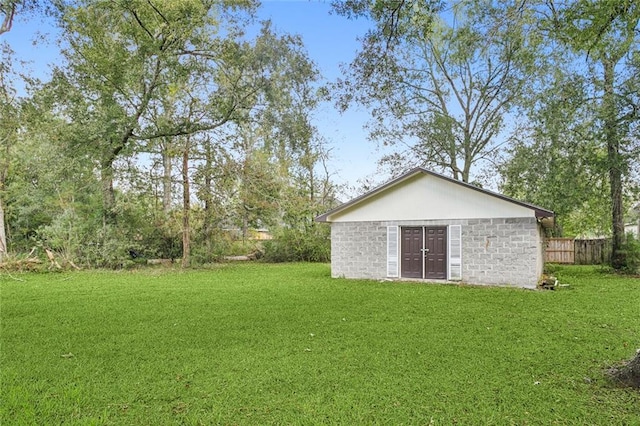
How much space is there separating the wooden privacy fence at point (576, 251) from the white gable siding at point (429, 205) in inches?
333

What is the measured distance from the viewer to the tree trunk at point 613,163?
1227cm

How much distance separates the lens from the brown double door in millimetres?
11289

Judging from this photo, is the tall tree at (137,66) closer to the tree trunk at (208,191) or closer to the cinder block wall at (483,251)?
the tree trunk at (208,191)

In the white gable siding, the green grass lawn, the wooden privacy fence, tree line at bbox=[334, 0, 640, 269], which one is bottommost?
the green grass lawn

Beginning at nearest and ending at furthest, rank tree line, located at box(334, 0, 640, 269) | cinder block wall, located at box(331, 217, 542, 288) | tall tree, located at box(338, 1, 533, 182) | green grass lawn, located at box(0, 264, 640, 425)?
1. green grass lawn, located at box(0, 264, 640, 425)
2. tree line, located at box(334, 0, 640, 269)
3. cinder block wall, located at box(331, 217, 542, 288)
4. tall tree, located at box(338, 1, 533, 182)

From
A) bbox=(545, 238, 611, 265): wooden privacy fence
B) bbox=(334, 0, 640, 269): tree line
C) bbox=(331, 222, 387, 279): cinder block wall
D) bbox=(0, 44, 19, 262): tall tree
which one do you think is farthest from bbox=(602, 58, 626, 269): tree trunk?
bbox=(0, 44, 19, 262): tall tree

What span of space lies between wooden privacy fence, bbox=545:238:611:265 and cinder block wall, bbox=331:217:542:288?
325 inches

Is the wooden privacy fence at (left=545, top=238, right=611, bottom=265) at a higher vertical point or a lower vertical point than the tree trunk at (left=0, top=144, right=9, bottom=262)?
lower

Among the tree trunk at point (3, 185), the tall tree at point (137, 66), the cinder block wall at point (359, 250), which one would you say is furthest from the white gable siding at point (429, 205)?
the tree trunk at point (3, 185)

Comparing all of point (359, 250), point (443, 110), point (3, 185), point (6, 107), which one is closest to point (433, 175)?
point (359, 250)

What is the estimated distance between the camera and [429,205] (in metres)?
11.4

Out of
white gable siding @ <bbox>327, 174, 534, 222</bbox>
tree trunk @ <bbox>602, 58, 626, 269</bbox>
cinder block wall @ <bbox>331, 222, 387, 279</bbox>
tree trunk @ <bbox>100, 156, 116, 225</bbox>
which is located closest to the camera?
white gable siding @ <bbox>327, 174, 534, 222</bbox>

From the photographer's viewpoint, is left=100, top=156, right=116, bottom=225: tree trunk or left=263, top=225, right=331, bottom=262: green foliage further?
left=263, top=225, right=331, bottom=262: green foliage

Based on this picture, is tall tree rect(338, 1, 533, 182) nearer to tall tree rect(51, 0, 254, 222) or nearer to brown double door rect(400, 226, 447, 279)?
tall tree rect(51, 0, 254, 222)
